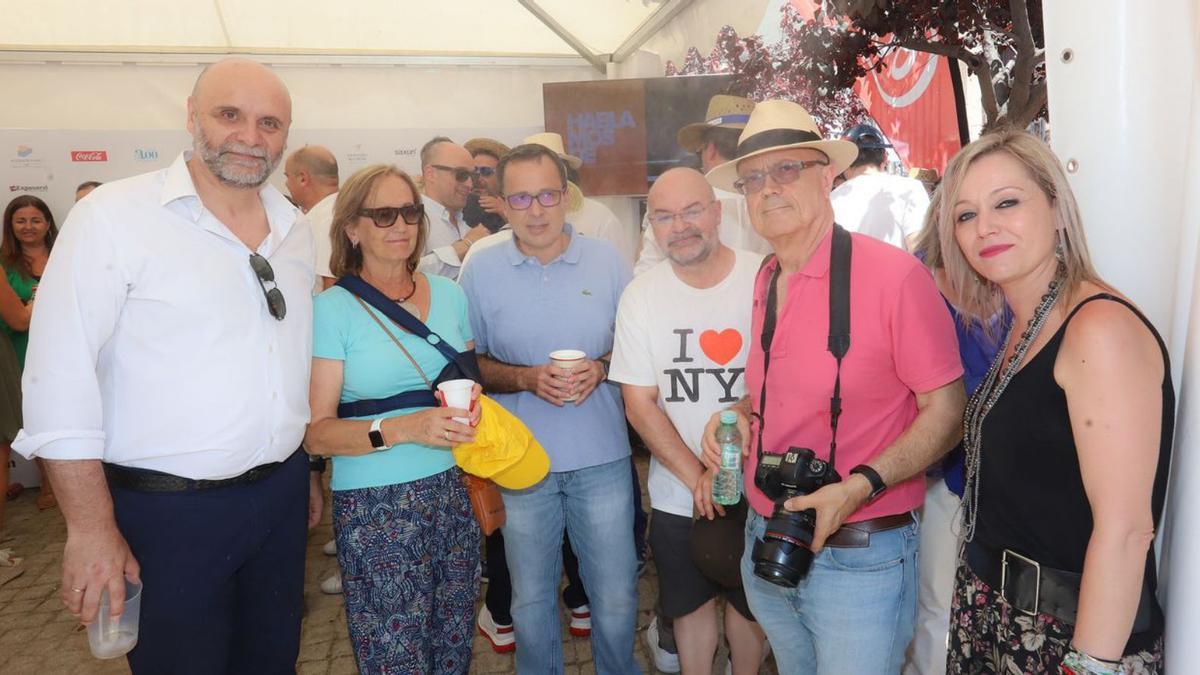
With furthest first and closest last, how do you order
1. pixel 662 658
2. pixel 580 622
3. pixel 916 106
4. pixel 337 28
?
pixel 337 28 → pixel 580 622 → pixel 916 106 → pixel 662 658

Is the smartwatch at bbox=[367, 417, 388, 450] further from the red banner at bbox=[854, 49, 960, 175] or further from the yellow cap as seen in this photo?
the red banner at bbox=[854, 49, 960, 175]

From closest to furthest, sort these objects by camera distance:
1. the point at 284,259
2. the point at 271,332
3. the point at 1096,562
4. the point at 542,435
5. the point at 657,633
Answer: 1. the point at 1096,562
2. the point at 271,332
3. the point at 284,259
4. the point at 542,435
5. the point at 657,633

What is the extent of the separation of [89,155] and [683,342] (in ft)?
22.6

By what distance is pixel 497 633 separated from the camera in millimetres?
3793

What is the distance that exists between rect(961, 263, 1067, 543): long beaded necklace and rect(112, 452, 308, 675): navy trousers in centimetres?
202

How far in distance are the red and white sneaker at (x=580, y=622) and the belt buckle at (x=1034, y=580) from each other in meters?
2.56

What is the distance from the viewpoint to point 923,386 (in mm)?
1913

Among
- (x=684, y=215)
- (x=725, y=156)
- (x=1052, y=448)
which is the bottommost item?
(x=1052, y=448)

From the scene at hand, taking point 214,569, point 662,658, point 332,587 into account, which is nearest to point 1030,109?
point 662,658

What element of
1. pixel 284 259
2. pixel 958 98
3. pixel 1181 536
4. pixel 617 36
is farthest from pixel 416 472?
pixel 617 36

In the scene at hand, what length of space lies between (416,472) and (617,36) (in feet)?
19.4

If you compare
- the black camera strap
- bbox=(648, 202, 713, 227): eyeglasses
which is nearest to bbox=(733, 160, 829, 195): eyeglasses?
the black camera strap

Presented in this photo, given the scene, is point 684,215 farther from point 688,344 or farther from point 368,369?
point 368,369

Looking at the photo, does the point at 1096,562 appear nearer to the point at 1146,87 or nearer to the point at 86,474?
the point at 1146,87
